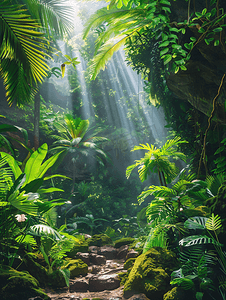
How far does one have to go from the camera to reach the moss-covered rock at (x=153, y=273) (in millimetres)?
1980

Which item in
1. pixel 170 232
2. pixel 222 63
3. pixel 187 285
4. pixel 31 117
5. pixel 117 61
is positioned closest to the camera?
pixel 187 285

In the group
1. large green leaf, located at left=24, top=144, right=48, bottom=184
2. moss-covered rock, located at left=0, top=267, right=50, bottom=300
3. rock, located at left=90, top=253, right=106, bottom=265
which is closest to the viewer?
moss-covered rock, located at left=0, top=267, right=50, bottom=300

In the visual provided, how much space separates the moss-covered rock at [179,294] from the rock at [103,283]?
1.16 metres

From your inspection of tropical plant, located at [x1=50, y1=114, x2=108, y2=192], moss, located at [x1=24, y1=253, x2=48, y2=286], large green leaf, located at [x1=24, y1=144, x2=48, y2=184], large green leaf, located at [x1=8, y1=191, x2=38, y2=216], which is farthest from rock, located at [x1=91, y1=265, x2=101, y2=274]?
tropical plant, located at [x1=50, y1=114, x2=108, y2=192]

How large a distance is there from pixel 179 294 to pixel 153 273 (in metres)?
0.36

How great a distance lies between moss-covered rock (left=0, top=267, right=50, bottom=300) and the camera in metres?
1.87

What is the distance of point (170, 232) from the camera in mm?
2559

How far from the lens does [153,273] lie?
209 centimetres

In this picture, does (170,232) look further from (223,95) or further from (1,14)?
(1,14)

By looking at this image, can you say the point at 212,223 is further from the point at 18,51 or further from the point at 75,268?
the point at 18,51

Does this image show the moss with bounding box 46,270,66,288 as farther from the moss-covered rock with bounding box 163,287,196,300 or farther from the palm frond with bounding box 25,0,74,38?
the palm frond with bounding box 25,0,74,38

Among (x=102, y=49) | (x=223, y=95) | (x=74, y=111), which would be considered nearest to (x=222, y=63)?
(x=223, y=95)

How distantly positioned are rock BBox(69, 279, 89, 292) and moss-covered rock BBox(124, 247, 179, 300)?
977mm

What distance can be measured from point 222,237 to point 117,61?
12650 millimetres
